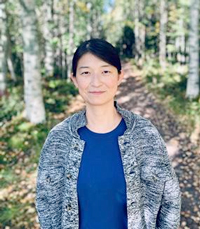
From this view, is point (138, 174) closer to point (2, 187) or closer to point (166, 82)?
point (2, 187)

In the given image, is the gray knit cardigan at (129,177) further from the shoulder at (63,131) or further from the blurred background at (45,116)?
the blurred background at (45,116)

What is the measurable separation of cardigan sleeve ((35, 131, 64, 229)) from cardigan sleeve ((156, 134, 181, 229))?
2.59ft

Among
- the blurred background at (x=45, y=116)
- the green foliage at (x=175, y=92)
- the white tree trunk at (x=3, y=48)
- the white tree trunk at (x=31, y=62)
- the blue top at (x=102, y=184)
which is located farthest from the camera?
the white tree trunk at (x=3, y=48)

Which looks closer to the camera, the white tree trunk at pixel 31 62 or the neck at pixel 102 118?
the neck at pixel 102 118

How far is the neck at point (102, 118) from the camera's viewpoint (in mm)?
2311

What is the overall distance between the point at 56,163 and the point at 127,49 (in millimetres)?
42089

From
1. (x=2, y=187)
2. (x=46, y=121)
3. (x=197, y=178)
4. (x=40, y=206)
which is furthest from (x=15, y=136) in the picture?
(x=40, y=206)

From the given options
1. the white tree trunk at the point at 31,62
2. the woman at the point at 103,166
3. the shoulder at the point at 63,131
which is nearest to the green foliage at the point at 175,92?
the white tree trunk at the point at 31,62

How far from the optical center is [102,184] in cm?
217

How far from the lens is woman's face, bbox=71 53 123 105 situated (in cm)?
220

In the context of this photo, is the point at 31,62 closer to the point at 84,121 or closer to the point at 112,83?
the point at 84,121

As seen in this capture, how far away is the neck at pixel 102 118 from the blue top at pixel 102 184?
6cm

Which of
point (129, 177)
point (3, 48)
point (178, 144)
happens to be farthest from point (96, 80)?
point (3, 48)

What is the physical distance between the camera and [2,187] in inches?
262
